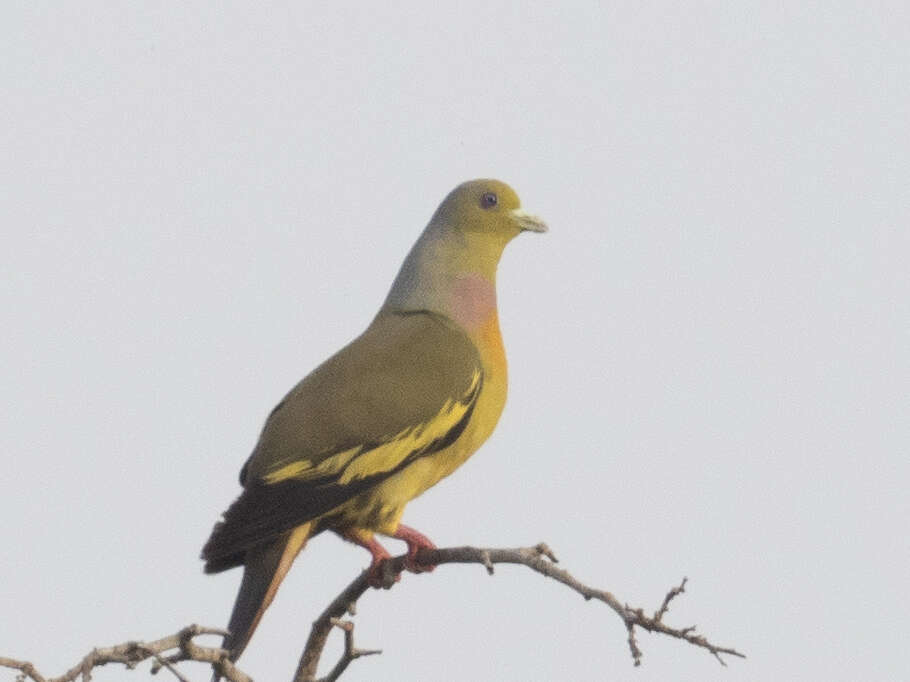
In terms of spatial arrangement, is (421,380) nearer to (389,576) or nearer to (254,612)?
(389,576)

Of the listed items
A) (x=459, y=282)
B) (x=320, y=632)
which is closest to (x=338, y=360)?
(x=459, y=282)

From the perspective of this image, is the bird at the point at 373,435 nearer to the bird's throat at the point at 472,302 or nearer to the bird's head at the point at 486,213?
the bird's throat at the point at 472,302

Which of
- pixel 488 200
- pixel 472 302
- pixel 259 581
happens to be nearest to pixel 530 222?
pixel 488 200

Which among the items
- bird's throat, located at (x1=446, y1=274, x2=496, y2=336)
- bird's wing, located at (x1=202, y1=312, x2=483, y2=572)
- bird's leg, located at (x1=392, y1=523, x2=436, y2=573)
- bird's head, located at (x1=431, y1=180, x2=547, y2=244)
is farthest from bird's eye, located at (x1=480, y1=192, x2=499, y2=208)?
bird's leg, located at (x1=392, y1=523, x2=436, y2=573)

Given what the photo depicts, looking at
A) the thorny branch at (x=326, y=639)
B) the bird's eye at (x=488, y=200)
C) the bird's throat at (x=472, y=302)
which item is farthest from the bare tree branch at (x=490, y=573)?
the bird's eye at (x=488, y=200)

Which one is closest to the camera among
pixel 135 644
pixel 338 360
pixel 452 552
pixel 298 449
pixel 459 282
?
pixel 135 644

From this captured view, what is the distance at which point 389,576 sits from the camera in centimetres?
673

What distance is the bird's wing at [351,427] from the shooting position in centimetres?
660

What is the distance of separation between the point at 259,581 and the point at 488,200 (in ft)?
9.32

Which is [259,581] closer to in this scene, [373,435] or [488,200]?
[373,435]

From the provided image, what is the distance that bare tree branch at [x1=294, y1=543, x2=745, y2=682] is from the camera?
489cm

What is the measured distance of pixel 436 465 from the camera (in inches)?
287

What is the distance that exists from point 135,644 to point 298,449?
233cm

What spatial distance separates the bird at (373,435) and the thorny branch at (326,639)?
1.29 feet
